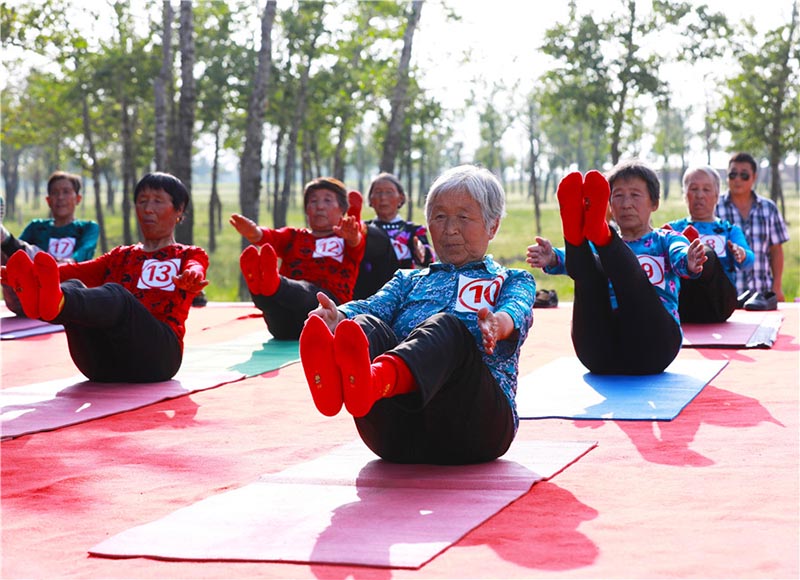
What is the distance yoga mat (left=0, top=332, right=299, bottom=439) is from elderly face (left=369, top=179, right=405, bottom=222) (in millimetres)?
2535

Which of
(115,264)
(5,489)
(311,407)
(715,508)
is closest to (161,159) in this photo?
(115,264)

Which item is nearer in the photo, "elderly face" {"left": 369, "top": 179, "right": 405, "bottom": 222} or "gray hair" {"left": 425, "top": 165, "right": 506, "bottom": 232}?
"gray hair" {"left": 425, "top": 165, "right": 506, "bottom": 232}

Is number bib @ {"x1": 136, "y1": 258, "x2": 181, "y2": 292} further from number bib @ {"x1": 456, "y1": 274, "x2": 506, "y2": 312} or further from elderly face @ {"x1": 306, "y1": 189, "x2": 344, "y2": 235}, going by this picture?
number bib @ {"x1": 456, "y1": 274, "x2": 506, "y2": 312}

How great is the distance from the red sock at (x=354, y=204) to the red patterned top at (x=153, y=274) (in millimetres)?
2463

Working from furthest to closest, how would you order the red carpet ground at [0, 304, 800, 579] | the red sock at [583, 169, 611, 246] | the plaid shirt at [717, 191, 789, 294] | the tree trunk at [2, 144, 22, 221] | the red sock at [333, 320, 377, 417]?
the tree trunk at [2, 144, 22, 221] < the plaid shirt at [717, 191, 789, 294] < the red sock at [583, 169, 611, 246] < the red sock at [333, 320, 377, 417] < the red carpet ground at [0, 304, 800, 579]

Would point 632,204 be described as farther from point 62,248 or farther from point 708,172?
point 62,248

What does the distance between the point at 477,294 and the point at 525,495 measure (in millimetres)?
817

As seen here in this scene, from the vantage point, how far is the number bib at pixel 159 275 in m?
6.89

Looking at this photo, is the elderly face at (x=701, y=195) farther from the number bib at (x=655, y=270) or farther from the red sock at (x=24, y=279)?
the red sock at (x=24, y=279)

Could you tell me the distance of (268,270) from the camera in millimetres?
7973

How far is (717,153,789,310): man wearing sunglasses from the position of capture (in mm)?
10828

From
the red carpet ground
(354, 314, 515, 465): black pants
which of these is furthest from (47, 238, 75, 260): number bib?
(354, 314, 515, 465): black pants

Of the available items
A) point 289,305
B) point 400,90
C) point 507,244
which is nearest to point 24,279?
point 289,305

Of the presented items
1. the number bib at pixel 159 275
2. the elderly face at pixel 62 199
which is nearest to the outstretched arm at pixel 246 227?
the number bib at pixel 159 275
